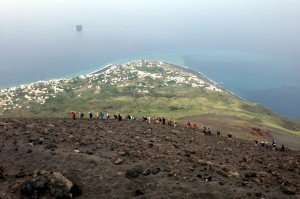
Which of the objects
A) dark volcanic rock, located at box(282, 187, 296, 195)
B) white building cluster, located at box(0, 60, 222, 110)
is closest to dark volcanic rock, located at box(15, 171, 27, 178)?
dark volcanic rock, located at box(282, 187, 296, 195)

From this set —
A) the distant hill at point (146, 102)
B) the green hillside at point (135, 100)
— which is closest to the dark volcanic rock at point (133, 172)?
the distant hill at point (146, 102)

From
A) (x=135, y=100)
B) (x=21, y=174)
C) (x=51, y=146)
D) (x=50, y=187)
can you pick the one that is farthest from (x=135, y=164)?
(x=135, y=100)

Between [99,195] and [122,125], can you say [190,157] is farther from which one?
[122,125]

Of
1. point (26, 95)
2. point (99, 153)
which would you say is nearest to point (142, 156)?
Result: point (99, 153)

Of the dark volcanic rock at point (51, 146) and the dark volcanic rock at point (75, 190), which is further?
the dark volcanic rock at point (51, 146)

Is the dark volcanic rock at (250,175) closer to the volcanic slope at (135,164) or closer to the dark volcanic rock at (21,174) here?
the volcanic slope at (135,164)

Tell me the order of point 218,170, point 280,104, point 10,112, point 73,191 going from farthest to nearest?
point 280,104, point 10,112, point 218,170, point 73,191

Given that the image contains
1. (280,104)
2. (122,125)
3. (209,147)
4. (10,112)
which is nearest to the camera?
(209,147)
